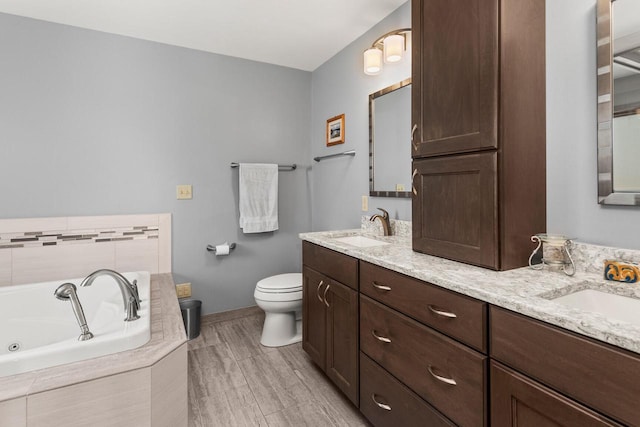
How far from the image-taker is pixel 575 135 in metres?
1.29

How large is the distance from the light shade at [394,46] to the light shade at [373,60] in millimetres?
123

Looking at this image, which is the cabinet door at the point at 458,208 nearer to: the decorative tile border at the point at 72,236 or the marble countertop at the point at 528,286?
the marble countertop at the point at 528,286

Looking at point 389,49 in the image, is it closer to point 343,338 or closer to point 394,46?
point 394,46

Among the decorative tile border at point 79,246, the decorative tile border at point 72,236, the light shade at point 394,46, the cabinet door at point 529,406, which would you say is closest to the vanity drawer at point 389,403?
the cabinet door at point 529,406

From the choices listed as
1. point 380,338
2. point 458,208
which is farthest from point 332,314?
point 458,208

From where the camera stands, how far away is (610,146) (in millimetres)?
1185

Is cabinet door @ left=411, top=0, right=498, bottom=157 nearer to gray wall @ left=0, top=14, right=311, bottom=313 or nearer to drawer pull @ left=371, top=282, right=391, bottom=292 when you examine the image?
drawer pull @ left=371, top=282, right=391, bottom=292

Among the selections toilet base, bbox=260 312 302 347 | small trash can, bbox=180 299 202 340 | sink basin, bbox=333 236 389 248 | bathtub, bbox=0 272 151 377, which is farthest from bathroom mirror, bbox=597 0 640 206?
small trash can, bbox=180 299 202 340

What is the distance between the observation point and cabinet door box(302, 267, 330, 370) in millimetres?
1980

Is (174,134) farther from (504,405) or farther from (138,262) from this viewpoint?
(504,405)

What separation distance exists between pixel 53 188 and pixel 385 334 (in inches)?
100

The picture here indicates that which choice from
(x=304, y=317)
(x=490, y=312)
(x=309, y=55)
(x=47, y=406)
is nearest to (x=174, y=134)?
(x=309, y=55)

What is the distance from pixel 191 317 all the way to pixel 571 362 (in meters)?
2.55

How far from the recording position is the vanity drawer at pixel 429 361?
104 cm
